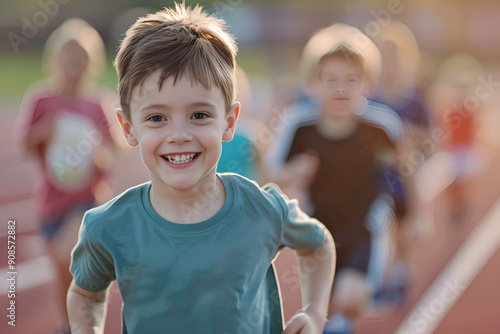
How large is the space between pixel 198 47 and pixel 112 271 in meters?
0.67

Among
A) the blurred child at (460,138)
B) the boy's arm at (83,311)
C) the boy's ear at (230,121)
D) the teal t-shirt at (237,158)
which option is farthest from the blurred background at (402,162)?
the boy's arm at (83,311)

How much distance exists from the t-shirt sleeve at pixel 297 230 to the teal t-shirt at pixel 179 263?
0.17ft

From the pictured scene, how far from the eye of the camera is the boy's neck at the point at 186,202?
1.84m

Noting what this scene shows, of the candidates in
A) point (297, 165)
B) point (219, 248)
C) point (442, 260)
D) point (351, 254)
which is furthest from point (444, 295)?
point (219, 248)

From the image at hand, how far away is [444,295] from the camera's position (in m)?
5.50

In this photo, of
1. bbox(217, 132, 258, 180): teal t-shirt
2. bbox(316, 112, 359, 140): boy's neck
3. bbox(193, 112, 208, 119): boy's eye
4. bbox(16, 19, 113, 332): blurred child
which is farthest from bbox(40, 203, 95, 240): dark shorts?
bbox(193, 112, 208, 119): boy's eye

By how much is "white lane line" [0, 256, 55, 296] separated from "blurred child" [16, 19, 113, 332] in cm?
178

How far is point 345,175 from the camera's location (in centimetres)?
355

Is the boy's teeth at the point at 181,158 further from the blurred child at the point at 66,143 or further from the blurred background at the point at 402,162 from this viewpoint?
the blurred child at the point at 66,143

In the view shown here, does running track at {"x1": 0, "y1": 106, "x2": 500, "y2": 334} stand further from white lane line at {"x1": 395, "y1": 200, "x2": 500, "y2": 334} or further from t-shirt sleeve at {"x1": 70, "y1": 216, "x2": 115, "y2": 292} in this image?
t-shirt sleeve at {"x1": 70, "y1": 216, "x2": 115, "y2": 292}

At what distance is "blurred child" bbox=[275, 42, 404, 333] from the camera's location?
352cm

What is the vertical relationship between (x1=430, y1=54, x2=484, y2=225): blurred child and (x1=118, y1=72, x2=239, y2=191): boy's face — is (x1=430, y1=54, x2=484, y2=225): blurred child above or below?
below

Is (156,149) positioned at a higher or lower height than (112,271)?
higher

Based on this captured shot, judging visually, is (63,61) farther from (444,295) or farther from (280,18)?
(280,18)
